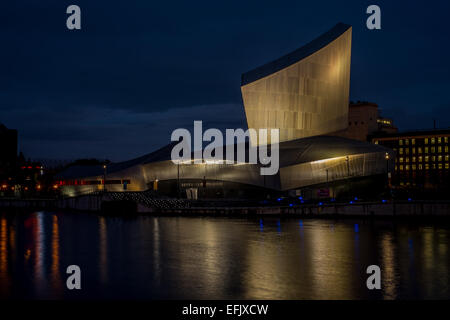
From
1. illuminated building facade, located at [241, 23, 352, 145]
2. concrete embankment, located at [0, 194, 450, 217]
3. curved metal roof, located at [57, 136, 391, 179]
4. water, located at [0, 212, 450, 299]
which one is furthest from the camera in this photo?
illuminated building facade, located at [241, 23, 352, 145]

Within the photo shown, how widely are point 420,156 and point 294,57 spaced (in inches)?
3139

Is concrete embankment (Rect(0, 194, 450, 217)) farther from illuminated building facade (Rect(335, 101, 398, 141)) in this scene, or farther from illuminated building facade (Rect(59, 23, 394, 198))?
illuminated building facade (Rect(335, 101, 398, 141))

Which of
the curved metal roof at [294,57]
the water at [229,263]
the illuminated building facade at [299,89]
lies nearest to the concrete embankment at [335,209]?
the water at [229,263]

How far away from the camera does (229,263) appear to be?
23.5 meters

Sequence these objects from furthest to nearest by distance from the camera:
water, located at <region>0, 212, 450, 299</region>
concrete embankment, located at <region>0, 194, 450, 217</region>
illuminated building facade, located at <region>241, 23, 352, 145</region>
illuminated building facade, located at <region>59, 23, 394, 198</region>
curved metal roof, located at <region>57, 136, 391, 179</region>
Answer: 1. illuminated building facade, located at <region>241, 23, 352, 145</region>
2. illuminated building facade, located at <region>59, 23, 394, 198</region>
3. curved metal roof, located at <region>57, 136, 391, 179</region>
4. concrete embankment, located at <region>0, 194, 450, 217</region>
5. water, located at <region>0, 212, 450, 299</region>

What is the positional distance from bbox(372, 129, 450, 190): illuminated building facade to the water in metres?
98.0

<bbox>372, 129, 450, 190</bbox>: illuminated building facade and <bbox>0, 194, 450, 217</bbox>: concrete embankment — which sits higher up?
<bbox>372, 129, 450, 190</bbox>: illuminated building facade

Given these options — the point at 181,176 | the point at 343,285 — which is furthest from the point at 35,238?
the point at 181,176

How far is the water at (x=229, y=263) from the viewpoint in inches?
697

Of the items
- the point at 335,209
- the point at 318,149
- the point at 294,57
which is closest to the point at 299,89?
the point at 294,57

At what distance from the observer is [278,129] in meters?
68.5

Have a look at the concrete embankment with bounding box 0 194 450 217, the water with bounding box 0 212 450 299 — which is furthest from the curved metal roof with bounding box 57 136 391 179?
the water with bounding box 0 212 450 299

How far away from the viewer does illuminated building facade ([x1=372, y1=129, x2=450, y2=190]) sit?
13050cm
